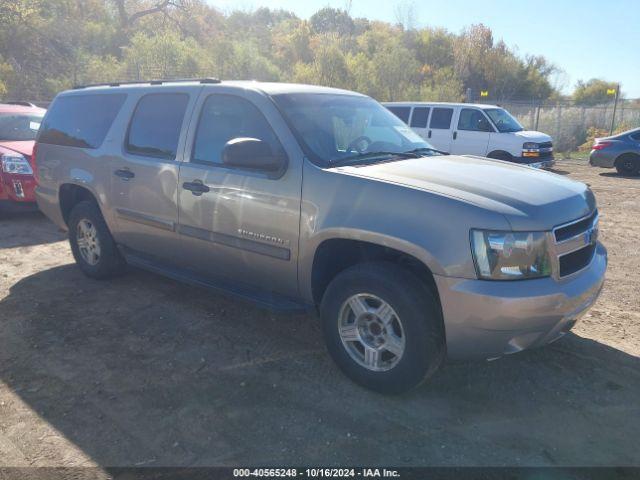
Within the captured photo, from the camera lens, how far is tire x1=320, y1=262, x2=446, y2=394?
3.02 metres

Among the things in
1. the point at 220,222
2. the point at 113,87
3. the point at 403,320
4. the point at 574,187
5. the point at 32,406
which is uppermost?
the point at 113,87

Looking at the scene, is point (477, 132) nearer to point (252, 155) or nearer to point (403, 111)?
point (403, 111)

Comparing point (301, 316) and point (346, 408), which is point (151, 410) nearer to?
point (346, 408)

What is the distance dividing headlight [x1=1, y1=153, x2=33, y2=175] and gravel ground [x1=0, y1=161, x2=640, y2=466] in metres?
3.64

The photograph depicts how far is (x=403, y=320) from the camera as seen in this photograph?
9.98 ft

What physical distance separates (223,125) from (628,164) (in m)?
13.6

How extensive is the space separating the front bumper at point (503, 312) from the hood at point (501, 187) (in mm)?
345

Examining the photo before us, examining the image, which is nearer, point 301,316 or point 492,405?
point 492,405

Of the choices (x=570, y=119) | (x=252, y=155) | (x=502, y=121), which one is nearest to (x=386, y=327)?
(x=252, y=155)

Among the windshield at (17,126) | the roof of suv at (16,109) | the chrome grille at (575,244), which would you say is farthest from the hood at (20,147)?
the chrome grille at (575,244)

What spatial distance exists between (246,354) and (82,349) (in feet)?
4.11

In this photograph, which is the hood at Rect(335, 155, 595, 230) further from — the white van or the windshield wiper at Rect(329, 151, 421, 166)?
the white van

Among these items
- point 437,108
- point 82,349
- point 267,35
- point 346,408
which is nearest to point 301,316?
point 346,408

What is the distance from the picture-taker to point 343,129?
3.93 metres
